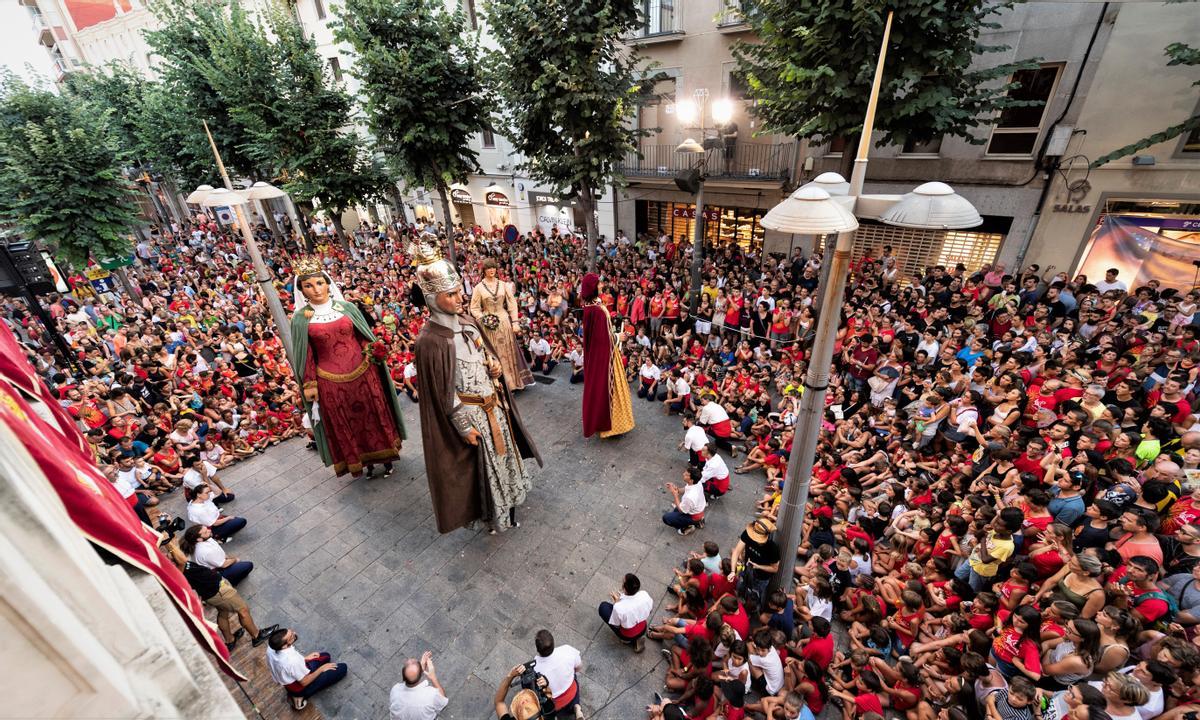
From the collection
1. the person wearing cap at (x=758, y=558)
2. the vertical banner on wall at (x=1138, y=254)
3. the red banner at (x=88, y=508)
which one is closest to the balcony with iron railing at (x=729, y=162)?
the vertical banner on wall at (x=1138, y=254)

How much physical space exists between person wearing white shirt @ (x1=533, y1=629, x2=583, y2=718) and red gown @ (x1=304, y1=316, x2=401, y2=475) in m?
4.23

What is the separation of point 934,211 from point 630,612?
419 centimetres

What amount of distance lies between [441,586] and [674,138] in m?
15.9

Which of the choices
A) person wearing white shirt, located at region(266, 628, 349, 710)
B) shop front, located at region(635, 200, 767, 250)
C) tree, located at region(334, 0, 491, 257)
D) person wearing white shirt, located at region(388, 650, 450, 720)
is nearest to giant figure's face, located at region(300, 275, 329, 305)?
person wearing white shirt, located at region(266, 628, 349, 710)

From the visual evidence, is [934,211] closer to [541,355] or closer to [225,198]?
[225,198]

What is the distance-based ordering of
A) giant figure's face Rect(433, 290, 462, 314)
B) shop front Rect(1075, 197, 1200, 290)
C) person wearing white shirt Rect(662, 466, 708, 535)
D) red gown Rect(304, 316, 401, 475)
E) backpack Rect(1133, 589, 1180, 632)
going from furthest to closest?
shop front Rect(1075, 197, 1200, 290)
red gown Rect(304, 316, 401, 475)
person wearing white shirt Rect(662, 466, 708, 535)
giant figure's face Rect(433, 290, 462, 314)
backpack Rect(1133, 589, 1180, 632)

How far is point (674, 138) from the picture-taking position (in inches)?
675

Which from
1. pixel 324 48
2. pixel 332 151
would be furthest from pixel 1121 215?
pixel 324 48

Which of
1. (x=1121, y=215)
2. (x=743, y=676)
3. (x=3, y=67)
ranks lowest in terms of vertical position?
(x=743, y=676)

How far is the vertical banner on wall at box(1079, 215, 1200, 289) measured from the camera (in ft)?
32.6

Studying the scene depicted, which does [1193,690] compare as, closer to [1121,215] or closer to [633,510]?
[633,510]

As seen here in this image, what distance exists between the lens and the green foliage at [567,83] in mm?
10320

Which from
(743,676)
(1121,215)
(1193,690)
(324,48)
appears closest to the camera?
(1193,690)

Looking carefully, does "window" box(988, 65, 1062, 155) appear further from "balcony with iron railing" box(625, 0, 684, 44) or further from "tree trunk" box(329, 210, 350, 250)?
"tree trunk" box(329, 210, 350, 250)
